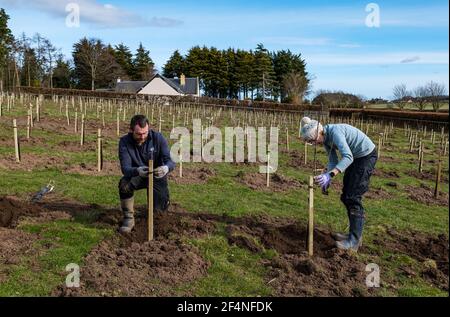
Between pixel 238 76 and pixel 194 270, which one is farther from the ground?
pixel 238 76

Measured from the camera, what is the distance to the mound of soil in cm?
598

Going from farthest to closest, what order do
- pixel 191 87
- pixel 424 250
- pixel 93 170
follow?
1. pixel 191 87
2. pixel 93 170
3. pixel 424 250

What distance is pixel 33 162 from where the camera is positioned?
10891 mm

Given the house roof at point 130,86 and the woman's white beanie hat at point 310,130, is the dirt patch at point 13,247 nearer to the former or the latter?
the woman's white beanie hat at point 310,130

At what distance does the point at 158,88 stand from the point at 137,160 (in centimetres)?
5815

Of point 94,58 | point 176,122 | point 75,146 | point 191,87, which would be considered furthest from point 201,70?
point 75,146

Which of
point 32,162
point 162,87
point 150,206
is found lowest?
point 32,162

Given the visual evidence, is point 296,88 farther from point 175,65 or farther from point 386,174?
point 386,174

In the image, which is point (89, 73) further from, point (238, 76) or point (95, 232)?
point (95, 232)

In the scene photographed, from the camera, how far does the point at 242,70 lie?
63.2m

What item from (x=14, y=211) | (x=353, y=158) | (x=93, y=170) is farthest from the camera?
(x=93, y=170)

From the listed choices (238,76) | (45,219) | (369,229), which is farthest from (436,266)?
(238,76)

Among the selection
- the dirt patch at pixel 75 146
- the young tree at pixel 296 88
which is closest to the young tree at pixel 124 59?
the young tree at pixel 296 88
